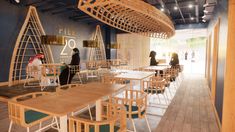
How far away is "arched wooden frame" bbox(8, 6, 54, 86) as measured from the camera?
6229mm

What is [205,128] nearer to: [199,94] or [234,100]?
[234,100]

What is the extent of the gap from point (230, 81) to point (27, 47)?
7.42 meters

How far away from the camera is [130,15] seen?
2.68m

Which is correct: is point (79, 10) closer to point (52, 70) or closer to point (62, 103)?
point (52, 70)

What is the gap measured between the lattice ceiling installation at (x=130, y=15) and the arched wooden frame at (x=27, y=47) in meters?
4.37

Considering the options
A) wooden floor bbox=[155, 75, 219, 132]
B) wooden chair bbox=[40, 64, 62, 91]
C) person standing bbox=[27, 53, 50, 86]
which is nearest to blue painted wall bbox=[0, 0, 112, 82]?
person standing bbox=[27, 53, 50, 86]

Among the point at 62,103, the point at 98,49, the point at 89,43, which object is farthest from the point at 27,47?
the point at 62,103

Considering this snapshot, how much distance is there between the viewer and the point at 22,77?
6789 mm

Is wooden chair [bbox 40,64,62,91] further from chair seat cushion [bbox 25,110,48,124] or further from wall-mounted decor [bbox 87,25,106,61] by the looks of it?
wall-mounted decor [bbox 87,25,106,61]

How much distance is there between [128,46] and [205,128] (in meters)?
9.47

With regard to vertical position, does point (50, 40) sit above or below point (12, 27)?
below

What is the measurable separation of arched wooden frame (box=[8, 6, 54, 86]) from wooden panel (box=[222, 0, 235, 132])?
6.79 metres

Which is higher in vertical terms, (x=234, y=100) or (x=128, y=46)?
(x=128, y=46)

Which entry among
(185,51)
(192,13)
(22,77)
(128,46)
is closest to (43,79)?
(22,77)
